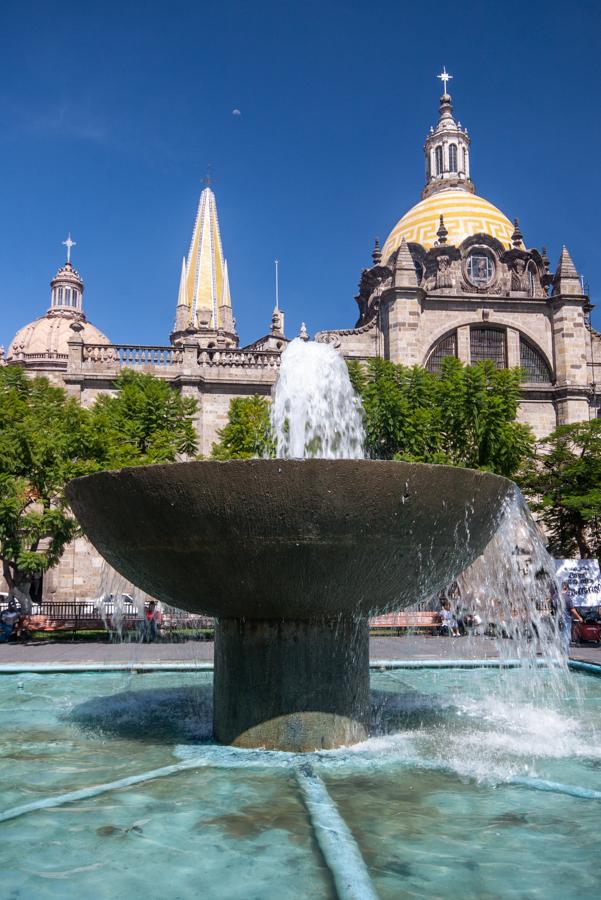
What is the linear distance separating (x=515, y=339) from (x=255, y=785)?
29.7 m

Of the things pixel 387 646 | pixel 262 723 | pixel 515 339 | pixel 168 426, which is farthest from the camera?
pixel 515 339

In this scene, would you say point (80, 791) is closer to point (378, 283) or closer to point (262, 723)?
point (262, 723)

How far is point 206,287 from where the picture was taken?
49.8 meters

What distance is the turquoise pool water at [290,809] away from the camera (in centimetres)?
308

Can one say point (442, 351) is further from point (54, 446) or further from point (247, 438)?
point (54, 446)

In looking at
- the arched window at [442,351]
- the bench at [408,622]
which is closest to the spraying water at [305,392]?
the bench at [408,622]

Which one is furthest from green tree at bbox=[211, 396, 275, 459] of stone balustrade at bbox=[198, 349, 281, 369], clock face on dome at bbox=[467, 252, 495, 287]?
clock face on dome at bbox=[467, 252, 495, 287]

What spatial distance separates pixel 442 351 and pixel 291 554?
28.0 meters

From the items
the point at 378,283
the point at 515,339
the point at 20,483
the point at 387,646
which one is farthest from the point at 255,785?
the point at 378,283

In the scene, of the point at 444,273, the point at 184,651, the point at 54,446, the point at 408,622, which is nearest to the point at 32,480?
the point at 54,446

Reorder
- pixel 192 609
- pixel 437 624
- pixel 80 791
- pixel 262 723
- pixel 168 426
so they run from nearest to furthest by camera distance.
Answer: pixel 80 791 → pixel 262 723 → pixel 192 609 → pixel 437 624 → pixel 168 426

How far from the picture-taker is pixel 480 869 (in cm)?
319

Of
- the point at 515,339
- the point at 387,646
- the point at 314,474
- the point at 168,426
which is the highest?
the point at 515,339

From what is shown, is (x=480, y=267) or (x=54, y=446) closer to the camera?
(x=54, y=446)
